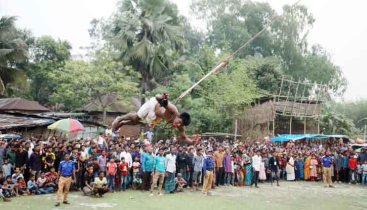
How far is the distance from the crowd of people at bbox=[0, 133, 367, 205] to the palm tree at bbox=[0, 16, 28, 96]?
608 cm

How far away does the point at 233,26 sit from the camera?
36219 mm

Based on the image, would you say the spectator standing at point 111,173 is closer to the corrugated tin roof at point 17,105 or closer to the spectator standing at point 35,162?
the spectator standing at point 35,162

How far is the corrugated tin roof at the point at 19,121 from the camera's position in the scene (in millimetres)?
14012

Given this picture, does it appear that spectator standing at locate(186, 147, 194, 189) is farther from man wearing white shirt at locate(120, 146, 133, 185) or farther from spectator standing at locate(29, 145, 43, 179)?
spectator standing at locate(29, 145, 43, 179)

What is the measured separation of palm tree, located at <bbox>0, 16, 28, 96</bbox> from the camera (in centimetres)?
1630

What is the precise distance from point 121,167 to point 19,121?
6606 millimetres

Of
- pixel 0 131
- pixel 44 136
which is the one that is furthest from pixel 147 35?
pixel 0 131

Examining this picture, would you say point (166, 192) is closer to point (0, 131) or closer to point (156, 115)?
point (156, 115)

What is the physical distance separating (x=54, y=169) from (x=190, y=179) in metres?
4.54

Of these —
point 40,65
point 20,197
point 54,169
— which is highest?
point 40,65

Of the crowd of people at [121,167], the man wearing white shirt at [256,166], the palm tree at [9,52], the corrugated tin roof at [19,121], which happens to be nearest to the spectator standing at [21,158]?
the crowd of people at [121,167]

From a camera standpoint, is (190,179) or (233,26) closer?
(190,179)

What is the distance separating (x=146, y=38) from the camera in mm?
21703

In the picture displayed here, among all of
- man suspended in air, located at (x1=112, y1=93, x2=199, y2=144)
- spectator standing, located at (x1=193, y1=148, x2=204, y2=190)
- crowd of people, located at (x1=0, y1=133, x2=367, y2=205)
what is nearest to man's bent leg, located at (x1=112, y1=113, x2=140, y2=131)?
man suspended in air, located at (x1=112, y1=93, x2=199, y2=144)
